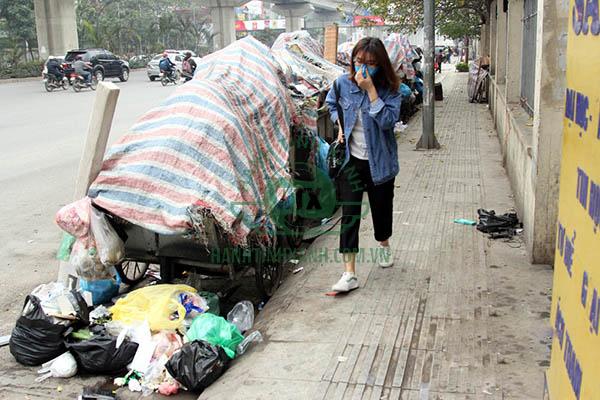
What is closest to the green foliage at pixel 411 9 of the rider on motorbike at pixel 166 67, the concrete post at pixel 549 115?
the rider on motorbike at pixel 166 67

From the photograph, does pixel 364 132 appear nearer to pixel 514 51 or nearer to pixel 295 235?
pixel 295 235

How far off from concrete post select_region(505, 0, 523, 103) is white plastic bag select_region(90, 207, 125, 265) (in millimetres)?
7396

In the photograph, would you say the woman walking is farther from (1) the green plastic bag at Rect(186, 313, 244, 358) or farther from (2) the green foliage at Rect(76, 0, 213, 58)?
(2) the green foliage at Rect(76, 0, 213, 58)

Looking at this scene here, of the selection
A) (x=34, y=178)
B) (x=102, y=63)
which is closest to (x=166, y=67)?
(x=102, y=63)

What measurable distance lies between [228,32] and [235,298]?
175ft

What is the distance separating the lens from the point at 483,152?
1166cm

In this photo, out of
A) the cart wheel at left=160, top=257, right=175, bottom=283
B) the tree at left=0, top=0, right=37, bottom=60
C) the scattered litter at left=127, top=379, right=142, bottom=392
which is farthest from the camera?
the tree at left=0, top=0, right=37, bottom=60

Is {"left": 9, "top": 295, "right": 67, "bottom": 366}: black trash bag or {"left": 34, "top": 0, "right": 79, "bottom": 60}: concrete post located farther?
{"left": 34, "top": 0, "right": 79, "bottom": 60}: concrete post

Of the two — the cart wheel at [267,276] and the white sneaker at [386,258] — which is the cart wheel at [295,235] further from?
the white sneaker at [386,258]

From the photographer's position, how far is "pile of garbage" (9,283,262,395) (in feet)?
13.4

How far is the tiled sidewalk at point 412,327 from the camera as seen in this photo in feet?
12.2

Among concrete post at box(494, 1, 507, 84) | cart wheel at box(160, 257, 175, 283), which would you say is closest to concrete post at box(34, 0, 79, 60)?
concrete post at box(494, 1, 507, 84)

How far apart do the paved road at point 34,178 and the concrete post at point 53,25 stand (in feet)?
65.5

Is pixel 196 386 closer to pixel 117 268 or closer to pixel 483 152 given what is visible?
pixel 117 268
